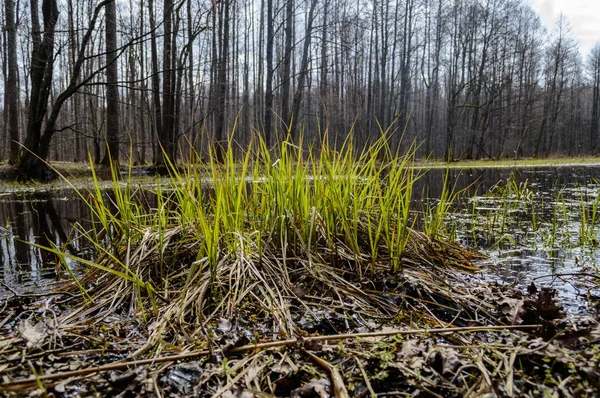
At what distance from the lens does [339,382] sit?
0.85 meters

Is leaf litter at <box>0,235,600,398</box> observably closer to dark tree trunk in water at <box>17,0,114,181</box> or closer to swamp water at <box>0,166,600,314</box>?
swamp water at <box>0,166,600,314</box>

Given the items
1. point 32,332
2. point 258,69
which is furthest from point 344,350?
point 258,69

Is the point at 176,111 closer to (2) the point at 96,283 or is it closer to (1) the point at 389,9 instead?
(2) the point at 96,283

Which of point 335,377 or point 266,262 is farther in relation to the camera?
point 266,262

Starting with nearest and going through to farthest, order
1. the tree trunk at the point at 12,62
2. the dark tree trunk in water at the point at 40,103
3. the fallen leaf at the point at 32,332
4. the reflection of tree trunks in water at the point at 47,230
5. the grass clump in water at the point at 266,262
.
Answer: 1. the fallen leaf at the point at 32,332
2. the grass clump in water at the point at 266,262
3. the reflection of tree trunks in water at the point at 47,230
4. the dark tree trunk in water at the point at 40,103
5. the tree trunk at the point at 12,62

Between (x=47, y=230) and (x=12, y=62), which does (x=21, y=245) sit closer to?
(x=47, y=230)

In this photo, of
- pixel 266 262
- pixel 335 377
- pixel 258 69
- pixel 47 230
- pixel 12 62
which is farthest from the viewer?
pixel 258 69

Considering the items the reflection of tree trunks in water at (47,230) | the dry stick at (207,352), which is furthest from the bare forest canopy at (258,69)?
the dry stick at (207,352)

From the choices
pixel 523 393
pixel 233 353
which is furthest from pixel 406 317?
pixel 233 353

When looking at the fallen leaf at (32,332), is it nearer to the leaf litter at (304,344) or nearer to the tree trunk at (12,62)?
the leaf litter at (304,344)

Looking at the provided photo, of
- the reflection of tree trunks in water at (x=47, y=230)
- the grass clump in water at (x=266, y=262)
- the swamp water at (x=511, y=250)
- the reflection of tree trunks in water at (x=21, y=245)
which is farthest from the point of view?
the reflection of tree trunks in water at (x=47, y=230)

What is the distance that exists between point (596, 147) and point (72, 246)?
141 feet

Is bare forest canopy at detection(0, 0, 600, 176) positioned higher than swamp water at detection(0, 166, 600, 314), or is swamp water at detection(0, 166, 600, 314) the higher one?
bare forest canopy at detection(0, 0, 600, 176)

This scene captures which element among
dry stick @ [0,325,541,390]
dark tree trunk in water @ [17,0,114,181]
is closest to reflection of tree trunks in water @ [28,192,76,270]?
dry stick @ [0,325,541,390]
